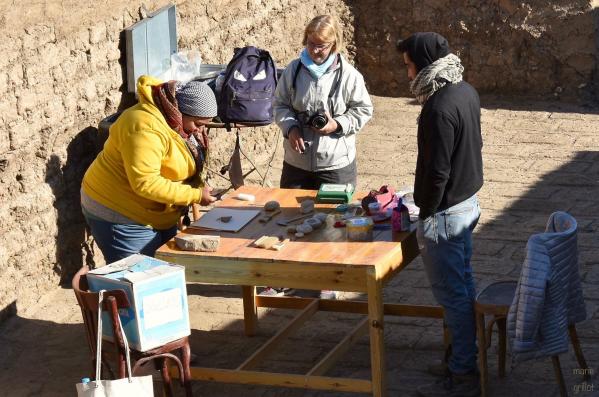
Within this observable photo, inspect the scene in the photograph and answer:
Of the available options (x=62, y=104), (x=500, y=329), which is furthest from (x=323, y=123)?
(x=62, y=104)

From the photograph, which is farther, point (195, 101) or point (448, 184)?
point (195, 101)

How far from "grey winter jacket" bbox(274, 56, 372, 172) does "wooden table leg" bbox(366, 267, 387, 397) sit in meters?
1.54

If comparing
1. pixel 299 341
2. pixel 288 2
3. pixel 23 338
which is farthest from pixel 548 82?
pixel 23 338

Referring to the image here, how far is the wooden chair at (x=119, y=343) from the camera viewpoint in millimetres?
5109

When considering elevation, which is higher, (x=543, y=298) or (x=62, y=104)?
(x=62, y=104)

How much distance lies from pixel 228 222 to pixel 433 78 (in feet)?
4.52

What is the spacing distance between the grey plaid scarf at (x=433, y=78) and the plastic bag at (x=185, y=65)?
10.6ft

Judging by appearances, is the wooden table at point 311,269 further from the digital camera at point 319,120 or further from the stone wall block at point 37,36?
the stone wall block at point 37,36

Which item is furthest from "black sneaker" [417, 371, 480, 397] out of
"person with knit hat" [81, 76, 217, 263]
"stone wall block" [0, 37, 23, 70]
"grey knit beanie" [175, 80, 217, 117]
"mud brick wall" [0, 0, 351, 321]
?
"stone wall block" [0, 37, 23, 70]

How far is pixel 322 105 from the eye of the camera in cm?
677

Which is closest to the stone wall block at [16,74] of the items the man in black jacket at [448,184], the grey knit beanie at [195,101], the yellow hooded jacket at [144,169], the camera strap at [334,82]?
the yellow hooded jacket at [144,169]

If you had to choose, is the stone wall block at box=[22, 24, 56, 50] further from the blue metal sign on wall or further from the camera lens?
the camera lens

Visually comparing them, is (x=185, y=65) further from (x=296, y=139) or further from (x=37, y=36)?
(x=296, y=139)

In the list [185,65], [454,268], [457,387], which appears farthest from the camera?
[185,65]
